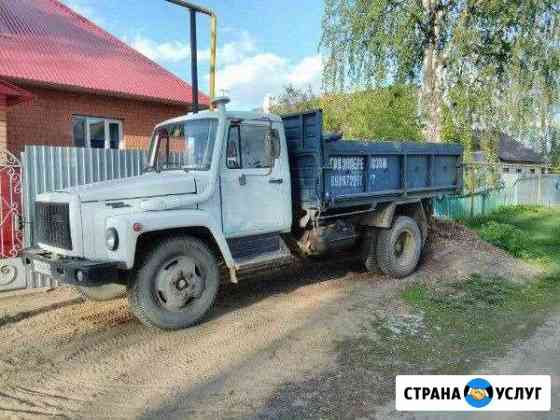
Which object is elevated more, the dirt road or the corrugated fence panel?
the corrugated fence panel

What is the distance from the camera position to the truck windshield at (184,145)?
18.4ft

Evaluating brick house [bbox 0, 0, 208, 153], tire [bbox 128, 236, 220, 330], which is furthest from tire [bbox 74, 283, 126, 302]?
brick house [bbox 0, 0, 208, 153]

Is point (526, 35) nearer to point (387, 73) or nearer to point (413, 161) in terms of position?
point (387, 73)

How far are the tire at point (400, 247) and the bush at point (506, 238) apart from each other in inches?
110

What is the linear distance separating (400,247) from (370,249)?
0.58m

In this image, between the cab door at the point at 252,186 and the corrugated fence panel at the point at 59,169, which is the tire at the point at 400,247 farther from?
the corrugated fence panel at the point at 59,169

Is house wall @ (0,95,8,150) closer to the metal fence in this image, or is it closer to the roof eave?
the roof eave

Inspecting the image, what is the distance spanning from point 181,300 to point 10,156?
3385 millimetres

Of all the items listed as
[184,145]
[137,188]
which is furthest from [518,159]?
[137,188]

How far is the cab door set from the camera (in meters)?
5.63

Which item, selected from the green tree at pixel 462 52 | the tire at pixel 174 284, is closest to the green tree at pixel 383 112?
the green tree at pixel 462 52

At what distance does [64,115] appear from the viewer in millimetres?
11156

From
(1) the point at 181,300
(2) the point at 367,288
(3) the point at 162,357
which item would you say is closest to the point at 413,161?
(2) the point at 367,288
